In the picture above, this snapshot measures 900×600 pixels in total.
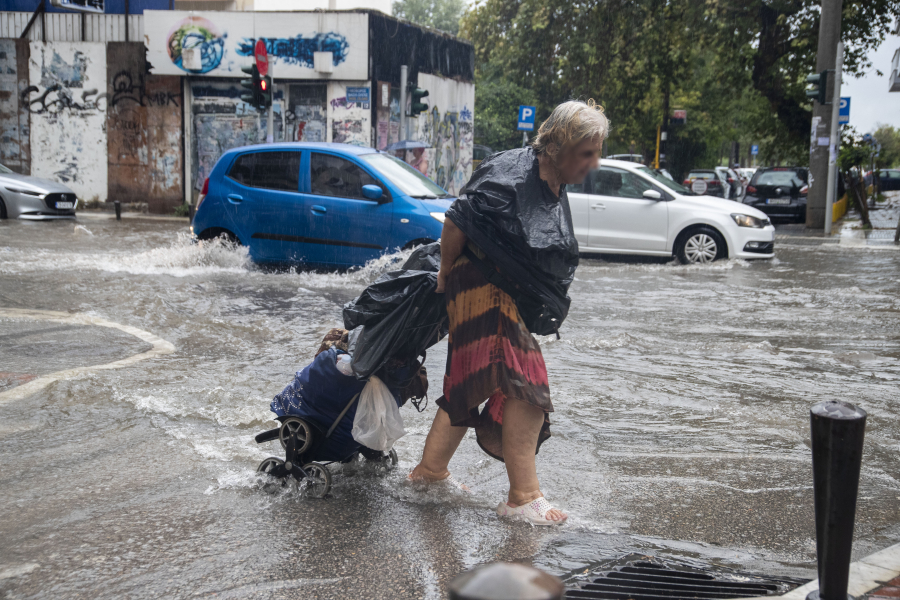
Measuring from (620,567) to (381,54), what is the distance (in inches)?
783


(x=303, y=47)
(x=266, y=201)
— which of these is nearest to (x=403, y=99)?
(x=303, y=47)

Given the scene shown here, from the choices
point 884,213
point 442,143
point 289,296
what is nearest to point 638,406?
point 289,296

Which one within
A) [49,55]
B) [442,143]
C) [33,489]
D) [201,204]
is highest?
[49,55]

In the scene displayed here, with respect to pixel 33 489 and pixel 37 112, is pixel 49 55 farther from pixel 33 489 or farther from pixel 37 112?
pixel 33 489

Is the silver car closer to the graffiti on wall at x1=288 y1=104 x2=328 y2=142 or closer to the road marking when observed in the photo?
the graffiti on wall at x1=288 y1=104 x2=328 y2=142

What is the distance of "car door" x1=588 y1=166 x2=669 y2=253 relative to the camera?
1322 centimetres

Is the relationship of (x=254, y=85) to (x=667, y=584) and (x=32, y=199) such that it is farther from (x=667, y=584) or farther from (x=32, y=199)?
(x=667, y=584)

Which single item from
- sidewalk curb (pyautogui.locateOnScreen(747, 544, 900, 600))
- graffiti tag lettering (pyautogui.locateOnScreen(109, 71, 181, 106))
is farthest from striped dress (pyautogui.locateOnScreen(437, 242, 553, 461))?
graffiti tag lettering (pyautogui.locateOnScreen(109, 71, 181, 106))

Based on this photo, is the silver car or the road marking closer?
→ the road marking

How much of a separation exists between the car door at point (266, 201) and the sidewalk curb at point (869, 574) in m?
8.41

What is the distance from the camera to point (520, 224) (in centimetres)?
320

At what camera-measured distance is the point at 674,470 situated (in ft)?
13.4

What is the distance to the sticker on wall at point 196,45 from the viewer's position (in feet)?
69.6

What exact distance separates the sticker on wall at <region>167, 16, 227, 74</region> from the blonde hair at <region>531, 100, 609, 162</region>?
19872 mm
